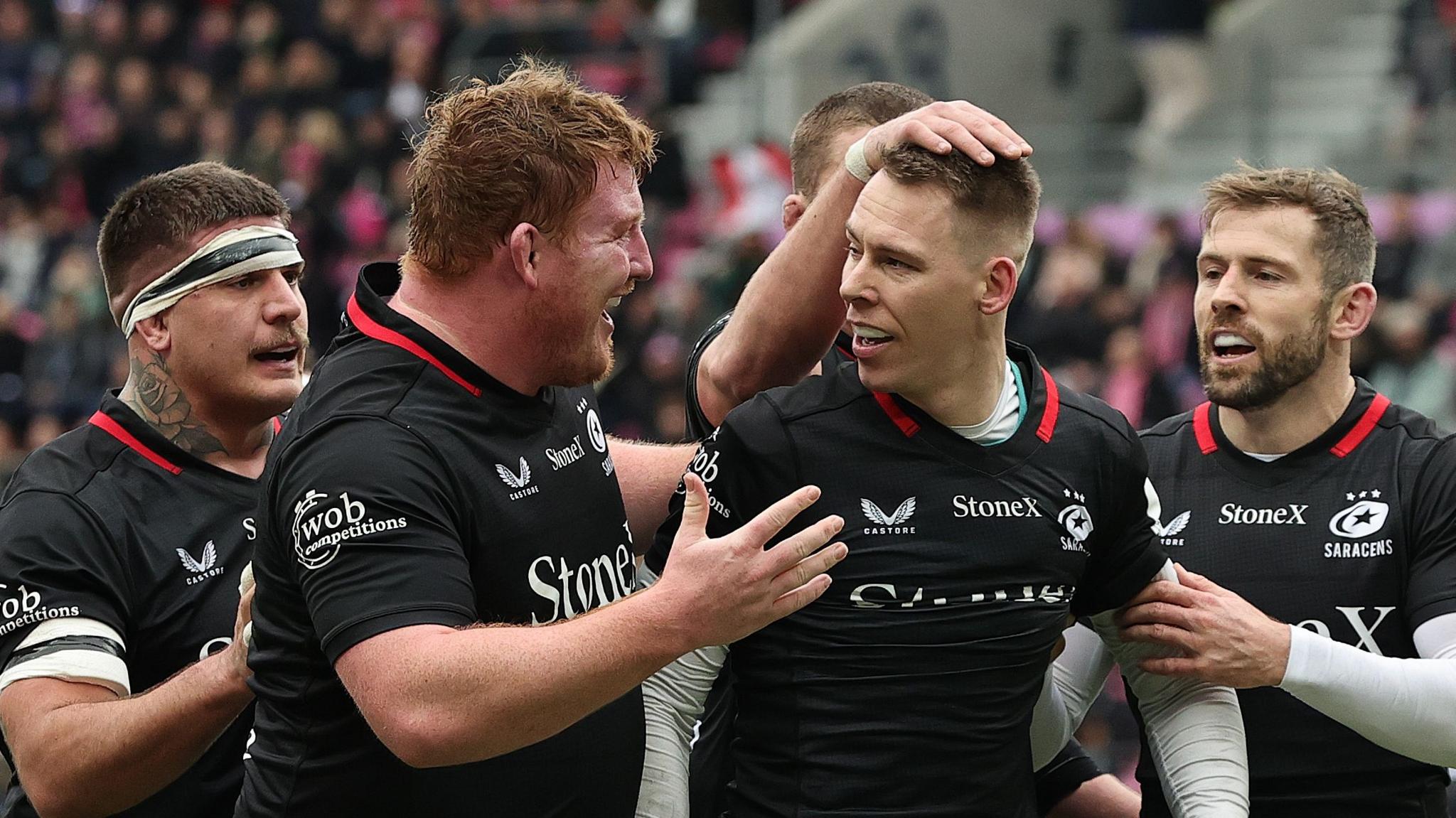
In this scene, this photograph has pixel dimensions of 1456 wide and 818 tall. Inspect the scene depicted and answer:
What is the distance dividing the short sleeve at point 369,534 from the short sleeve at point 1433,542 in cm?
218

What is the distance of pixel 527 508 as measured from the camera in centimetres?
368

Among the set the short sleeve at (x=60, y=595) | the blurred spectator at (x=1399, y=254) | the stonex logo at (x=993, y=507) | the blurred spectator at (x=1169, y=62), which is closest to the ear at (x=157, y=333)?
the short sleeve at (x=60, y=595)

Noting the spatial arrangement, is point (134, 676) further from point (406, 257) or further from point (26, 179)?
point (26, 179)

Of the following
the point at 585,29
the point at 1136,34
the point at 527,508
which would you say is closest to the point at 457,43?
the point at 585,29

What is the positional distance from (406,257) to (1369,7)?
1392 centimetres

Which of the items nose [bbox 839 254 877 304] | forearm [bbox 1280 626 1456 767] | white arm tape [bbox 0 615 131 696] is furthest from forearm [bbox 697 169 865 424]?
white arm tape [bbox 0 615 131 696]

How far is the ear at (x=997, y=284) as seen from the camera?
12.5 feet

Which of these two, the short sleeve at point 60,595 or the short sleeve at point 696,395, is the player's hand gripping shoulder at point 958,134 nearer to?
the short sleeve at point 696,395

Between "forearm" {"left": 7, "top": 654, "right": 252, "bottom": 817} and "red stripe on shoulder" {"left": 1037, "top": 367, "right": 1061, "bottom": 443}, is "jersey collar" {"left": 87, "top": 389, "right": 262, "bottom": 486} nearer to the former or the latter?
"forearm" {"left": 7, "top": 654, "right": 252, "bottom": 817}

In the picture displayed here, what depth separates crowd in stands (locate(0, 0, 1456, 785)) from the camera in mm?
11898

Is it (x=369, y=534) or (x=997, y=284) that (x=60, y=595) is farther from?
(x=997, y=284)

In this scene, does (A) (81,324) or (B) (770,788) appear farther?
(A) (81,324)

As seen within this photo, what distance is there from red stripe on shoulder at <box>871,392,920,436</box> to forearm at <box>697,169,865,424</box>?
0.97 feet

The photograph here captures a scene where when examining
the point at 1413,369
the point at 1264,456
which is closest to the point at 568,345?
the point at 1264,456
